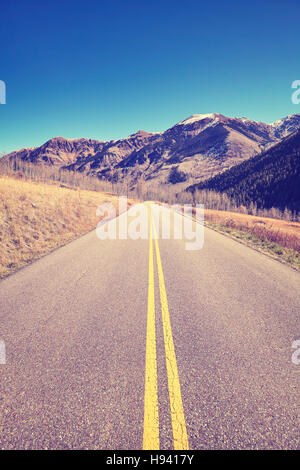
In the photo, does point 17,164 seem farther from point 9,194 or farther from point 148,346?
point 148,346

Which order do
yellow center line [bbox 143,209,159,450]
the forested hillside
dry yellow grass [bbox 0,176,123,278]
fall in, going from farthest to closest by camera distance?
the forested hillside → dry yellow grass [bbox 0,176,123,278] → yellow center line [bbox 143,209,159,450]

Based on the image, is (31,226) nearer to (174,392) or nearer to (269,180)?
(174,392)

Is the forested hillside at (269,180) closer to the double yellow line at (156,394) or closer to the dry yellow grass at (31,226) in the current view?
the dry yellow grass at (31,226)

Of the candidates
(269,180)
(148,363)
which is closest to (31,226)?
(148,363)

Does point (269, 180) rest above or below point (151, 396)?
above

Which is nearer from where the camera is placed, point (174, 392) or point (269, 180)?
point (174, 392)

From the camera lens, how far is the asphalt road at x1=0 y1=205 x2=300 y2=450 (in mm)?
2000

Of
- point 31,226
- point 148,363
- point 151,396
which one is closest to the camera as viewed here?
point 151,396

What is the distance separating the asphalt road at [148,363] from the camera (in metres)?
2.00

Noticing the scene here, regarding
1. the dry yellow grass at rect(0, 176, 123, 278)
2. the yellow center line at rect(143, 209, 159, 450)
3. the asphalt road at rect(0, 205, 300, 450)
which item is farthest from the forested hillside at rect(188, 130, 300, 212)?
the yellow center line at rect(143, 209, 159, 450)

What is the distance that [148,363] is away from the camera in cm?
279

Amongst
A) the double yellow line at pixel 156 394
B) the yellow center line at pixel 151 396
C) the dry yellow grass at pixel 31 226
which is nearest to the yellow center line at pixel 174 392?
the double yellow line at pixel 156 394

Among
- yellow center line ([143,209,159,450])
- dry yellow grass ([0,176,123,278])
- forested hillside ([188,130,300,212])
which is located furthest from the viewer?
forested hillside ([188,130,300,212])

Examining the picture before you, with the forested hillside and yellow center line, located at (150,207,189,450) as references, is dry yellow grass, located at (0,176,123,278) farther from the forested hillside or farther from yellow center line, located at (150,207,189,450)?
the forested hillside
